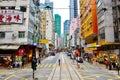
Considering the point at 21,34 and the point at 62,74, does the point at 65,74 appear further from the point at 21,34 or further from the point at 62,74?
the point at 21,34

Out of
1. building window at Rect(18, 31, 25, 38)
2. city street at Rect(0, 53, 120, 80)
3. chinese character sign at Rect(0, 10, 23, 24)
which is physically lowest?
city street at Rect(0, 53, 120, 80)

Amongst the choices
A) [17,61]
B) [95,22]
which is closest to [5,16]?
[17,61]

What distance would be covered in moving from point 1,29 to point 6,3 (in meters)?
6.21

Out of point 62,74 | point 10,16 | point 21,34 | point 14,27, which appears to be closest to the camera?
point 62,74

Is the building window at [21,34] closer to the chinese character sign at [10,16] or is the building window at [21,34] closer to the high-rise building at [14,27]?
the high-rise building at [14,27]

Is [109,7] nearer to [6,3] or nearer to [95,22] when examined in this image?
[95,22]

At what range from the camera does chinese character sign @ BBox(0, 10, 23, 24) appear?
158ft

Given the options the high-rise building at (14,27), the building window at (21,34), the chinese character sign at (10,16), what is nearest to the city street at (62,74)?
the high-rise building at (14,27)

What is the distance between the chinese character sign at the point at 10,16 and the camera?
4819 cm

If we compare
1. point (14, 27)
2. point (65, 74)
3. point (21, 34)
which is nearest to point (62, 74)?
point (65, 74)

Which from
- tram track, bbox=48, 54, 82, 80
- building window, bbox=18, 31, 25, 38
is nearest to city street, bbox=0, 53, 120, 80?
tram track, bbox=48, 54, 82, 80

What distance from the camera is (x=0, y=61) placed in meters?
49.1

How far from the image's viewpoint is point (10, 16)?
161 feet

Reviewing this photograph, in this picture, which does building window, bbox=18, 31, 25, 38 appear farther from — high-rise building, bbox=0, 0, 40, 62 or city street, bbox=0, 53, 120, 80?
city street, bbox=0, 53, 120, 80
